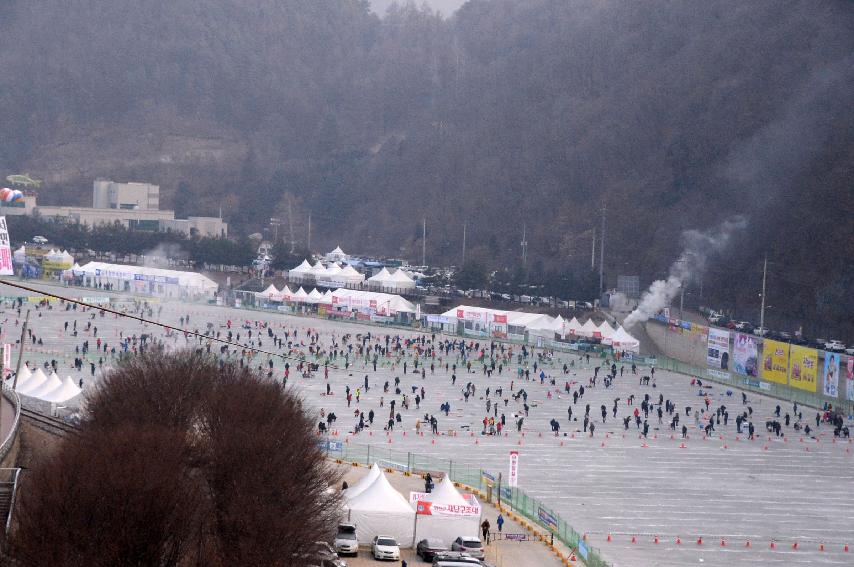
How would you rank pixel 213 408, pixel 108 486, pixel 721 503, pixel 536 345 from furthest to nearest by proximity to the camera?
pixel 536 345, pixel 721 503, pixel 213 408, pixel 108 486

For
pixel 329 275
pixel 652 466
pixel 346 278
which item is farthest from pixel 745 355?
pixel 329 275

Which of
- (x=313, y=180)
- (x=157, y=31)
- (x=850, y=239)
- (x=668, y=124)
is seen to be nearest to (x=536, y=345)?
(x=850, y=239)

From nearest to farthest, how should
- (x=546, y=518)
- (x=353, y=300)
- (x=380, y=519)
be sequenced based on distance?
(x=380, y=519)
(x=546, y=518)
(x=353, y=300)

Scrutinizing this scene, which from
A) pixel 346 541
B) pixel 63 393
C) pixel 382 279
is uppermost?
pixel 382 279

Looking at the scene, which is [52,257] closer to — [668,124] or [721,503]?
[668,124]

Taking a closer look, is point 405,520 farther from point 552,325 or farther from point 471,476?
point 552,325

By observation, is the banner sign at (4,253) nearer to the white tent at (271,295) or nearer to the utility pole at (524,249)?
the white tent at (271,295)

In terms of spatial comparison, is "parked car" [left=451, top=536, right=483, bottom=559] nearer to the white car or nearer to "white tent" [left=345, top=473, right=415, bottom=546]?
"white tent" [left=345, top=473, right=415, bottom=546]
